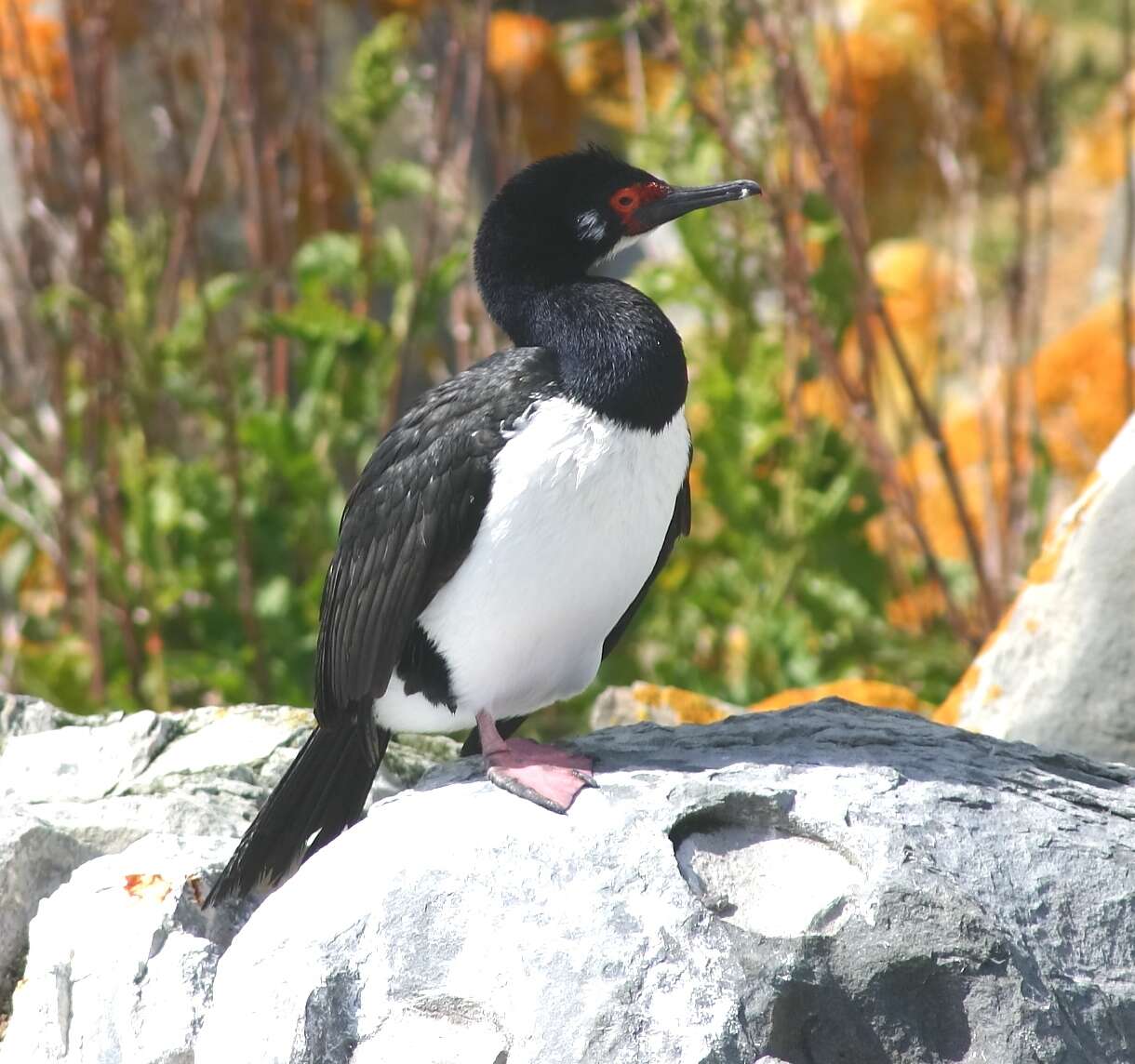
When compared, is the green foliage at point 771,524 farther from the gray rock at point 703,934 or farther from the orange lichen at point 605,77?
the orange lichen at point 605,77

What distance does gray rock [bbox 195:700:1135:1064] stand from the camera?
7.77ft

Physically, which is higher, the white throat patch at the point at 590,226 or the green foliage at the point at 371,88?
the green foliage at the point at 371,88

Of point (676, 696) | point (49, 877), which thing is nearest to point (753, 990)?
point (49, 877)

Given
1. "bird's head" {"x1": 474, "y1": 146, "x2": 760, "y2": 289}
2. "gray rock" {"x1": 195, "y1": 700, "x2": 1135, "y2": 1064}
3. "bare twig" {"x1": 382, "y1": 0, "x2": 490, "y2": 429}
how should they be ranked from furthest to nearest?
1. "bare twig" {"x1": 382, "y1": 0, "x2": 490, "y2": 429}
2. "bird's head" {"x1": 474, "y1": 146, "x2": 760, "y2": 289}
3. "gray rock" {"x1": 195, "y1": 700, "x2": 1135, "y2": 1064}

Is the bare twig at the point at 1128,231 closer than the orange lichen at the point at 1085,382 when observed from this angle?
Result: Yes

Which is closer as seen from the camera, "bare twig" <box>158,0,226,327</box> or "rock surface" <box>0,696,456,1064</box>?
"rock surface" <box>0,696,456,1064</box>

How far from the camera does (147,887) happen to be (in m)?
2.81

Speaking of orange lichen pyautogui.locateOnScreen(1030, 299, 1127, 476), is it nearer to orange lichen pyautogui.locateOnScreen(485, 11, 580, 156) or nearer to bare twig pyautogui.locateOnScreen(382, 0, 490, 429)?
orange lichen pyautogui.locateOnScreen(485, 11, 580, 156)

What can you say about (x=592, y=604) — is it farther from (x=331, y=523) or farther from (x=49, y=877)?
(x=331, y=523)

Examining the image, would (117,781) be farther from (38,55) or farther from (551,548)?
(38,55)

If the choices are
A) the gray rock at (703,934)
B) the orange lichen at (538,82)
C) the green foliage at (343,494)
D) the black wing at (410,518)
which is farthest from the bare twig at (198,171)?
the orange lichen at (538,82)

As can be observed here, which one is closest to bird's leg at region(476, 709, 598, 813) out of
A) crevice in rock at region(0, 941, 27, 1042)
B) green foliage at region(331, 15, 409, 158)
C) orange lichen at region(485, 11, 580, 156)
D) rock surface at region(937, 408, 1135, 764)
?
crevice in rock at region(0, 941, 27, 1042)

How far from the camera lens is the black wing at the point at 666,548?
3389 mm

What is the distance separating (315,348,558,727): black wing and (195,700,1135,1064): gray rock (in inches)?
16.7
